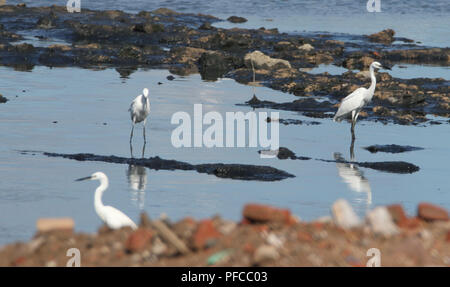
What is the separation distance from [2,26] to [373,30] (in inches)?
848

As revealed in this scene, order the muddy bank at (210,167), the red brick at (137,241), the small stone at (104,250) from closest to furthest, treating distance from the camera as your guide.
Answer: the red brick at (137,241) → the small stone at (104,250) → the muddy bank at (210,167)

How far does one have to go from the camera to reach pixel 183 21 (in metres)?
52.6

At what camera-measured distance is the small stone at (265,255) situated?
7.64 m

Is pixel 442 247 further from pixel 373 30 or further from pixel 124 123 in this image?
pixel 373 30

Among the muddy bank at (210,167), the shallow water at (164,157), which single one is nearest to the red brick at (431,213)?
the shallow water at (164,157)

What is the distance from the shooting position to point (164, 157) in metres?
20.5

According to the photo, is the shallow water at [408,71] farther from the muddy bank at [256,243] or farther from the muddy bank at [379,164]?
the muddy bank at [256,243]

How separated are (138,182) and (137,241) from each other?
9935 mm

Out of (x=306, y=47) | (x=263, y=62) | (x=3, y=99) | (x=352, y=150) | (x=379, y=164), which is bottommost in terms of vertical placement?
(x=352, y=150)

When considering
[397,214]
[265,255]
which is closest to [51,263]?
[265,255]

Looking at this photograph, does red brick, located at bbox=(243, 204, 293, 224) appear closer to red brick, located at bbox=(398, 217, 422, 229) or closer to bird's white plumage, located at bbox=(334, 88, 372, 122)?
red brick, located at bbox=(398, 217, 422, 229)

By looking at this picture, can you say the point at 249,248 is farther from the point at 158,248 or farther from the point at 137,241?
the point at 137,241

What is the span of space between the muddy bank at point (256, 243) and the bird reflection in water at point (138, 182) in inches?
290

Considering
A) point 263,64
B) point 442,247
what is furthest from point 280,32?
point 442,247
